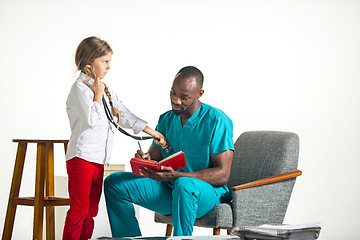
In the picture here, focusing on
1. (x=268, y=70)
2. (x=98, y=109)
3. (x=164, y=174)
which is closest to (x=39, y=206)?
(x=98, y=109)

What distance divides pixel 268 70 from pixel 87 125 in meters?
2.13

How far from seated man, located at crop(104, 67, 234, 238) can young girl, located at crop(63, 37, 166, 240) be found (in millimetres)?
112

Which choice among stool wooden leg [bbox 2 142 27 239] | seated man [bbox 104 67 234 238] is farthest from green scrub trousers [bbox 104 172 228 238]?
stool wooden leg [bbox 2 142 27 239]

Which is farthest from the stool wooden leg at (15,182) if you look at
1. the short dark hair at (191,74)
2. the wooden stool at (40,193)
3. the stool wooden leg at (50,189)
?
the short dark hair at (191,74)

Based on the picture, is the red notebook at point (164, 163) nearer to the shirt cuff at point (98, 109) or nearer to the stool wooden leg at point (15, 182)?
the shirt cuff at point (98, 109)

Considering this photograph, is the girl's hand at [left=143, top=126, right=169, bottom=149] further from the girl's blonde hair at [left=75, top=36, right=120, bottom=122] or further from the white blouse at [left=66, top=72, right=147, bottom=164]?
the girl's blonde hair at [left=75, top=36, right=120, bottom=122]

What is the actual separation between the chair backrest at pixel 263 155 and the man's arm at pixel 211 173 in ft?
1.04

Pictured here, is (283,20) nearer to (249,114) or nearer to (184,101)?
(249,114)

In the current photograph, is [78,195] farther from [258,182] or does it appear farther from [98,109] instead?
[258,182]

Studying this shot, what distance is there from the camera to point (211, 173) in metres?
2.58

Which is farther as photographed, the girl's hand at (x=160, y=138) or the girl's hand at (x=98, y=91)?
the girl's hand at (x=160, y=138)

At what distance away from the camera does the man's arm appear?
2.49 metres

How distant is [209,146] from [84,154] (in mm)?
619

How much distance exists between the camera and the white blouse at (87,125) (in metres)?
2.58
